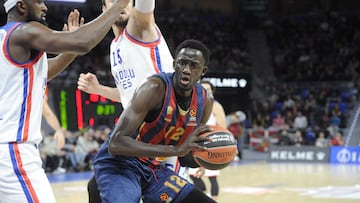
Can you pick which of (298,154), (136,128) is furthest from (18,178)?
(298,154)

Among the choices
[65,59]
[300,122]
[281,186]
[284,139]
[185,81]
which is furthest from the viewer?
[300,122]

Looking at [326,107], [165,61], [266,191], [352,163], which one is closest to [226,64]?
[326,107]

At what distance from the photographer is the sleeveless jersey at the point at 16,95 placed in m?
3.54

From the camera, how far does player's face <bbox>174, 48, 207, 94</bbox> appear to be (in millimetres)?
4008

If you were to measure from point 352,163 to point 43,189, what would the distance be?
616 inches

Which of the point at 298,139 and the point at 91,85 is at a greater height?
the point at 91,85

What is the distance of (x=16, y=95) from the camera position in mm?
3584

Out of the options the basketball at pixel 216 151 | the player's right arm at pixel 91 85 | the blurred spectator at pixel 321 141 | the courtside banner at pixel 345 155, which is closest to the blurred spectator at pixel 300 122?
the blurred spectator at pixel 321 141

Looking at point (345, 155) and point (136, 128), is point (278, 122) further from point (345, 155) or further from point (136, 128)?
point (136, 128)

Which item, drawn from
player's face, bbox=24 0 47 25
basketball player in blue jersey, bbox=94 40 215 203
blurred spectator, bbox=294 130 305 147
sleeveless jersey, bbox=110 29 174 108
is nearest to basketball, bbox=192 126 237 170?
basketball player in blue jersey, bbox=94 40 215 203

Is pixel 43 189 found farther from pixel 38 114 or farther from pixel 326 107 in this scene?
pixel 326 107

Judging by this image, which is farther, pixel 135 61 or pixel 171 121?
pixel 135 61

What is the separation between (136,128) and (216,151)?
0.54 metres

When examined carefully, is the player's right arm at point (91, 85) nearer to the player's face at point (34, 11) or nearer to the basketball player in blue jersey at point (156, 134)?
the basketball player in blue jersey at point (156, 134)
